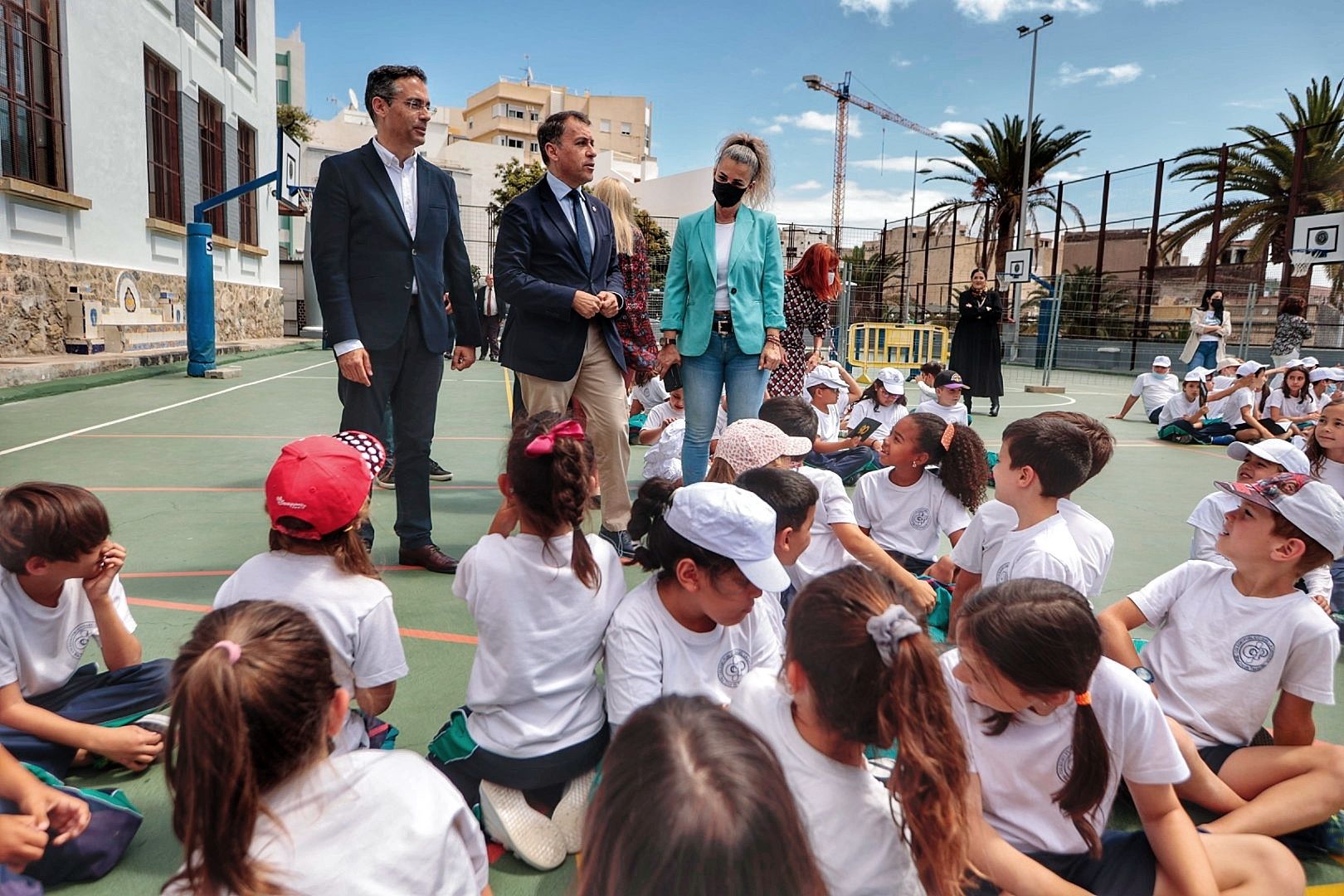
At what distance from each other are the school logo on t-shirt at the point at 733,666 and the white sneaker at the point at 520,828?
0.49 m

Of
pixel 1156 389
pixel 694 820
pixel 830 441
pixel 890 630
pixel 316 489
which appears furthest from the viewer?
pixel 1156 389

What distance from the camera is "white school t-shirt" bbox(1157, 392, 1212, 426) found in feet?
28.6

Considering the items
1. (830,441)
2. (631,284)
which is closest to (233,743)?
(631,284)

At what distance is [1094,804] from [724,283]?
283 cm

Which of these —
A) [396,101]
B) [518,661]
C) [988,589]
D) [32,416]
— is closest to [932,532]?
→ [988,589]

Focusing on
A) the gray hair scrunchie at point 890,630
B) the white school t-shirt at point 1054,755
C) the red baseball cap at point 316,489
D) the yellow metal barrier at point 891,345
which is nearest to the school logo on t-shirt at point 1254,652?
the white school t-shirt at point 1054,755

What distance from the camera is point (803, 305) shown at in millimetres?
5379

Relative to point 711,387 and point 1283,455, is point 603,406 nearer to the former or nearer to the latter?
point 711,387

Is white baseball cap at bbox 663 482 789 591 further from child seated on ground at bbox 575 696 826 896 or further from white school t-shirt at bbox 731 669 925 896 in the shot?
child seated on ground at bbox 575 696 826 896

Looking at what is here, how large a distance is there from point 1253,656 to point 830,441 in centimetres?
394

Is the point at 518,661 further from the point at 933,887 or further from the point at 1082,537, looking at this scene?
the point at 1082,537

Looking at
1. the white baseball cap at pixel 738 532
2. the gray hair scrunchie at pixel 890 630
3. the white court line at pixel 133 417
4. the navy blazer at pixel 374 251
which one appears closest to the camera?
the gray hair scrunchie at pixel 890 630

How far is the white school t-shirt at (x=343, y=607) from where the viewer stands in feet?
5.94

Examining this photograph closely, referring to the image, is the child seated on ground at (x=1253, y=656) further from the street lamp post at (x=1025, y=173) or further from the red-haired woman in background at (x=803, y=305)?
the street lamp post at (x=1025, y=173)
